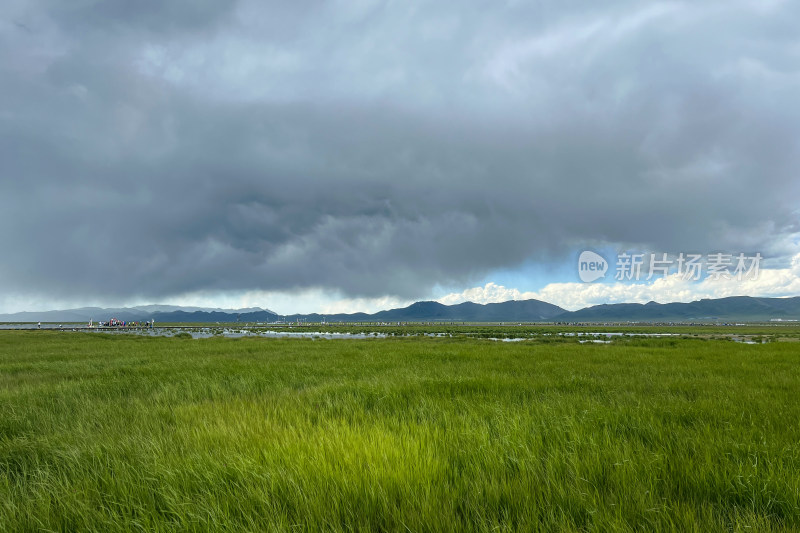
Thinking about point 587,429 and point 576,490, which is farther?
point 587,429

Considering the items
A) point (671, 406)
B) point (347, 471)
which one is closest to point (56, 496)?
point (347, 471)

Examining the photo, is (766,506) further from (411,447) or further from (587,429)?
(411,447)

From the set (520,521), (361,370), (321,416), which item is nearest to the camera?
(520,521)

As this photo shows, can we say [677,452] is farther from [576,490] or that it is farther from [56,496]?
[56,496]

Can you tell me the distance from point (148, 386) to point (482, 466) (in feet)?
31.3

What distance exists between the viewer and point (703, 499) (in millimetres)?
2896

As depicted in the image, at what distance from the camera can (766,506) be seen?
278 cm

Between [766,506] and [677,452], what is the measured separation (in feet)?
3.44

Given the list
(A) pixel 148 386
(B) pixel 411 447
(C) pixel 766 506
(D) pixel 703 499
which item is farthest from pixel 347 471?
(A) pixel 148 386

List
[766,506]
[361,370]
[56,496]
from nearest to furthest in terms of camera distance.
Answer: [766,506] < [56,496] < [361,370]

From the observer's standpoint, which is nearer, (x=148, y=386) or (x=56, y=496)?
(x=56, y=496)

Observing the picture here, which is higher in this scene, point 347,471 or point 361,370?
point 347,471

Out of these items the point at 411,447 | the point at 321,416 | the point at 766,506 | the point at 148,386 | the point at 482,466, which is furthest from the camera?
the point at 148,386

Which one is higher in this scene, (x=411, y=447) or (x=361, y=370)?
(x=411, y=447)
